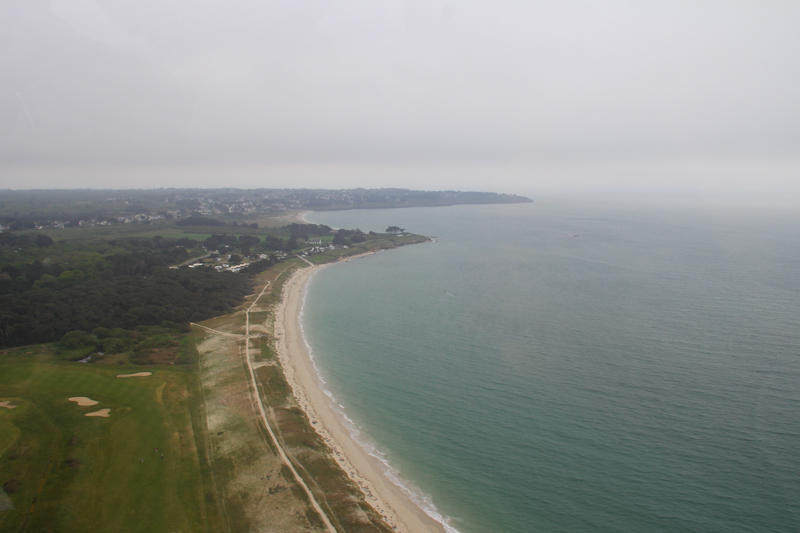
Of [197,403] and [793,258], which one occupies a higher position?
[793,258]

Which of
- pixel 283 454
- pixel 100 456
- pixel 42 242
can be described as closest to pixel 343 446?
pixel 283 454

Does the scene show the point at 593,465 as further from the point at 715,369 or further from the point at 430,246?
the point at 430,246

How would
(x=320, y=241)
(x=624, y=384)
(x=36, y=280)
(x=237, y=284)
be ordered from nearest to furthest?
(x=624, y=384), (x=36, y=280), (x=237, y=284), (x=320, y=241)

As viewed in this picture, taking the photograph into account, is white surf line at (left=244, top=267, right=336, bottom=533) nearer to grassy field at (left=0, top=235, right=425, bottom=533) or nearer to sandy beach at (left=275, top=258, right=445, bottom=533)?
grassy field at (left=0, top=235, right=425, bottom=533)

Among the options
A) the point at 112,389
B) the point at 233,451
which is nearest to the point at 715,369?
the point at 233,451

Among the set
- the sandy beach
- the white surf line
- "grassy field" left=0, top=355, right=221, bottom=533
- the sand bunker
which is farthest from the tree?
the sand bunker

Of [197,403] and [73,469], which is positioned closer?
[73,469]

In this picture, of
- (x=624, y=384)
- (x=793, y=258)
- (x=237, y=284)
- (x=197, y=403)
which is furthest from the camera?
(x=793, y=258)
